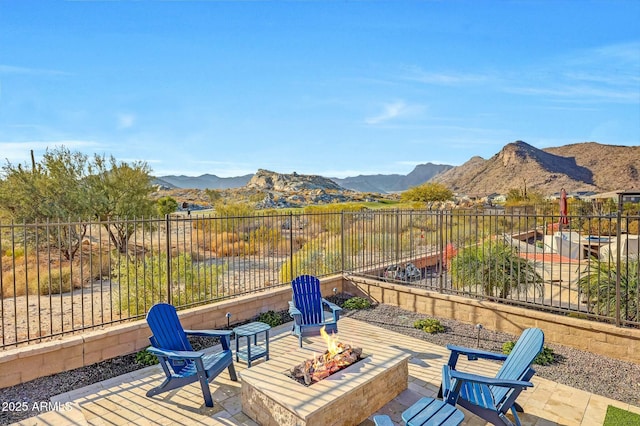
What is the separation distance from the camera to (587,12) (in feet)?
33.6

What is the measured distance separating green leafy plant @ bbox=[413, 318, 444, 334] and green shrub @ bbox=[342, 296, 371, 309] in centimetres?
134

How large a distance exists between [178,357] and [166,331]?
2.26 ft

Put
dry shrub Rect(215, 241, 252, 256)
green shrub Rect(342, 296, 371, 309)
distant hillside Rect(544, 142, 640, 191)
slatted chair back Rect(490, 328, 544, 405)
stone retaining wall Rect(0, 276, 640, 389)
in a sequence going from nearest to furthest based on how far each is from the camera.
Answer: slatted chair back Rect(490, 328, 544, 405), stone retaining wall Rect(0, 276, 640, 389), dry shrub Rect(215, 241, 252, 256), green shrub Rect(342, 296, 371, 309), distant hillside Rect(544, 142, 640, 191)

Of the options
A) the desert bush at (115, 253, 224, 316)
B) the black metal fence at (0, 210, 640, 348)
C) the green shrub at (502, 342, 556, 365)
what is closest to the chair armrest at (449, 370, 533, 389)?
the black metal fence at (0, 210, 640, 348)

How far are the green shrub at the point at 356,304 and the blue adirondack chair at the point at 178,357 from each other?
345 cm

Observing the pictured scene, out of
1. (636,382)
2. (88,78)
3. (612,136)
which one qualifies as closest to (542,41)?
(636,382)

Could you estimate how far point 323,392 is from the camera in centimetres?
323

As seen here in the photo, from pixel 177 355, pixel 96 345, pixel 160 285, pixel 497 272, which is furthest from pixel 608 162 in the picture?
pixel 96 345

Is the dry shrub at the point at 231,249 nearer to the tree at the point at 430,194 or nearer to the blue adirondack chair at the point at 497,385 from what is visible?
the blue adirondack chair at the point at 497,385

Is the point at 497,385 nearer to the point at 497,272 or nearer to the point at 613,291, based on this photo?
the point at 613,291

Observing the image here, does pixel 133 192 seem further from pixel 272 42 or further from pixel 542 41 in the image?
pixel 542 41

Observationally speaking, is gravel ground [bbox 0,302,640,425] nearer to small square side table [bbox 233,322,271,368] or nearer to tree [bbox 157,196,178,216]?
small square side table [bbox 233,322,271,368]

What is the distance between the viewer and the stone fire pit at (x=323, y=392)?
3.09 metres

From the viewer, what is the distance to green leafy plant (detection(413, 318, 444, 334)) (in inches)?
239
